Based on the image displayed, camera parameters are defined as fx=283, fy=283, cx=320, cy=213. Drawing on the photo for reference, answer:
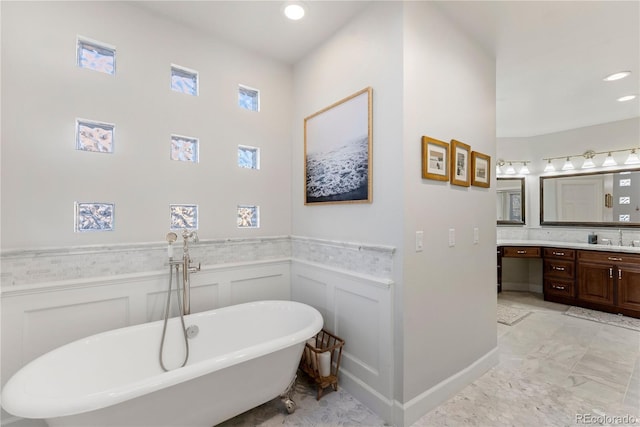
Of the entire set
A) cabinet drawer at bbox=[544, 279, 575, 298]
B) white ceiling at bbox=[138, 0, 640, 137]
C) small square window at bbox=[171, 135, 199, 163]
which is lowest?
cabinet drawer at bbox=[544, 279, 575, 298]

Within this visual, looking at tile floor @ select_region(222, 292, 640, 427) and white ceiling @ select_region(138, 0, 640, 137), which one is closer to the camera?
tile floor @ select_region(222, 292, 640, 427)

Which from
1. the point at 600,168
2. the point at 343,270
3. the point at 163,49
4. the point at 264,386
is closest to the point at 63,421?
the point at 264,386

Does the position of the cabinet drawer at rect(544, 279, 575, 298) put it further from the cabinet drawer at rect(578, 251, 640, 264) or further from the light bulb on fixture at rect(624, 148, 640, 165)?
the light bulb on fixture at rect(624, 148, 640, 165)

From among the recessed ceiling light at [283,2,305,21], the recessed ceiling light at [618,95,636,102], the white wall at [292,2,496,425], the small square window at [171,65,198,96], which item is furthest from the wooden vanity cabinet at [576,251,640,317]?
A: the small square window at [171,65,198,96]

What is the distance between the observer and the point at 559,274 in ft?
13.2

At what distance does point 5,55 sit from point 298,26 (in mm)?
1842

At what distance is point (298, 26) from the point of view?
222cm

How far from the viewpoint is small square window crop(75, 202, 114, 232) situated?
187 centimetres

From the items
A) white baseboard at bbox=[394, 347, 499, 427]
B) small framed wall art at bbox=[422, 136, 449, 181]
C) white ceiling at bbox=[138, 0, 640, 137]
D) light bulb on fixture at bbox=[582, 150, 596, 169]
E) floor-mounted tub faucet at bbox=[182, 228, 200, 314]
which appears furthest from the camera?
light bulb on fixture at bbox=[582, 150, 596, 169]

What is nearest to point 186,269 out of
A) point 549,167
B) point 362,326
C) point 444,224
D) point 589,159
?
point 362,326

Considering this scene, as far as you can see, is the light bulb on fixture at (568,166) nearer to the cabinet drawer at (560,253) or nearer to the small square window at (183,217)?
the cabinet drawer at (560,253)

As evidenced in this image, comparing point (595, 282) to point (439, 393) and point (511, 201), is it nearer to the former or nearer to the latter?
point (511, 201)

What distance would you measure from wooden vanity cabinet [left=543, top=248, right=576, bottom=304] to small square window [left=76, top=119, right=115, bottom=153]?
537cm

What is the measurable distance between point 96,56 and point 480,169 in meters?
2.99
